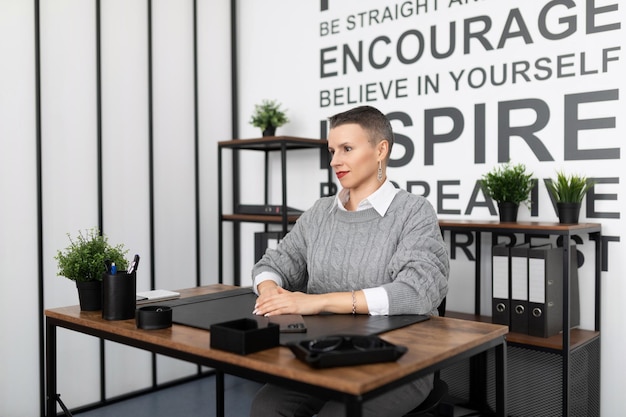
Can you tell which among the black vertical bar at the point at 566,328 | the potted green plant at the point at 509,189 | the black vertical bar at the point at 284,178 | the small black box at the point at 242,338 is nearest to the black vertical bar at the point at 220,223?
the black vertical bar at the point at 284,178

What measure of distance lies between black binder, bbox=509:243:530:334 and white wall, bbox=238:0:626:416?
1.14ft

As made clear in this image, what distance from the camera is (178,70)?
3.73 m

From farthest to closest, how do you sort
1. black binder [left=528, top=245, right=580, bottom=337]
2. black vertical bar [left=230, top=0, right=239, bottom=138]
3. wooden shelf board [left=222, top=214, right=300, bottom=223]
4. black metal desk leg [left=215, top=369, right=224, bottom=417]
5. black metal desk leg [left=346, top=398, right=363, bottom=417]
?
1. black vertical bar [left=230, top=0, right=239, bottom=138]
2. wooden shelf board [left=222, top=214, right=300, bottom=223]
3. black binder [left=528, top=245, right=580, bottom=337]
4. black metal desk leg [left=215, top=369, right=224, bottom=417]
5. black metal desk leg [left=346, top=398, right=363, bottom=417]

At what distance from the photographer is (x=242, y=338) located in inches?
53.7

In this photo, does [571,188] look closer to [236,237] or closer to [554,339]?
[554,339]

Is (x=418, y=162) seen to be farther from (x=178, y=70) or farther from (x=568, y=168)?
(x=178, y=70)

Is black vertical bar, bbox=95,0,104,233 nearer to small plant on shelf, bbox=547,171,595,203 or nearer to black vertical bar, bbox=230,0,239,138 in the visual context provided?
black vertical bar, bbox=230,0,239,138

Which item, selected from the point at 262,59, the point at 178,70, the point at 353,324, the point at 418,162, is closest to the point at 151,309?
A: the point at 353,324

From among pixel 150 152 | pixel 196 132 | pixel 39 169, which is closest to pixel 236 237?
pixel 196 132

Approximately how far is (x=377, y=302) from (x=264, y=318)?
0.33 m

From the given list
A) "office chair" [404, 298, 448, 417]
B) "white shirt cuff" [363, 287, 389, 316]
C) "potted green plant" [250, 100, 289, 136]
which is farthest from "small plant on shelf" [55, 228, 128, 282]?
"potted green plant" [250, 100, 289, 136]

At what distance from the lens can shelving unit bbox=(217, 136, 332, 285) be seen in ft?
11.0

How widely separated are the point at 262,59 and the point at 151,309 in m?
2.63

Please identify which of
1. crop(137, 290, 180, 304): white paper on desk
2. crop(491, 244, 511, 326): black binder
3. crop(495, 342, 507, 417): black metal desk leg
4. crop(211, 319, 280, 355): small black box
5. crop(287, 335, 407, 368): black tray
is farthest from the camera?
crop(491, 244, 511, 326): black binder
